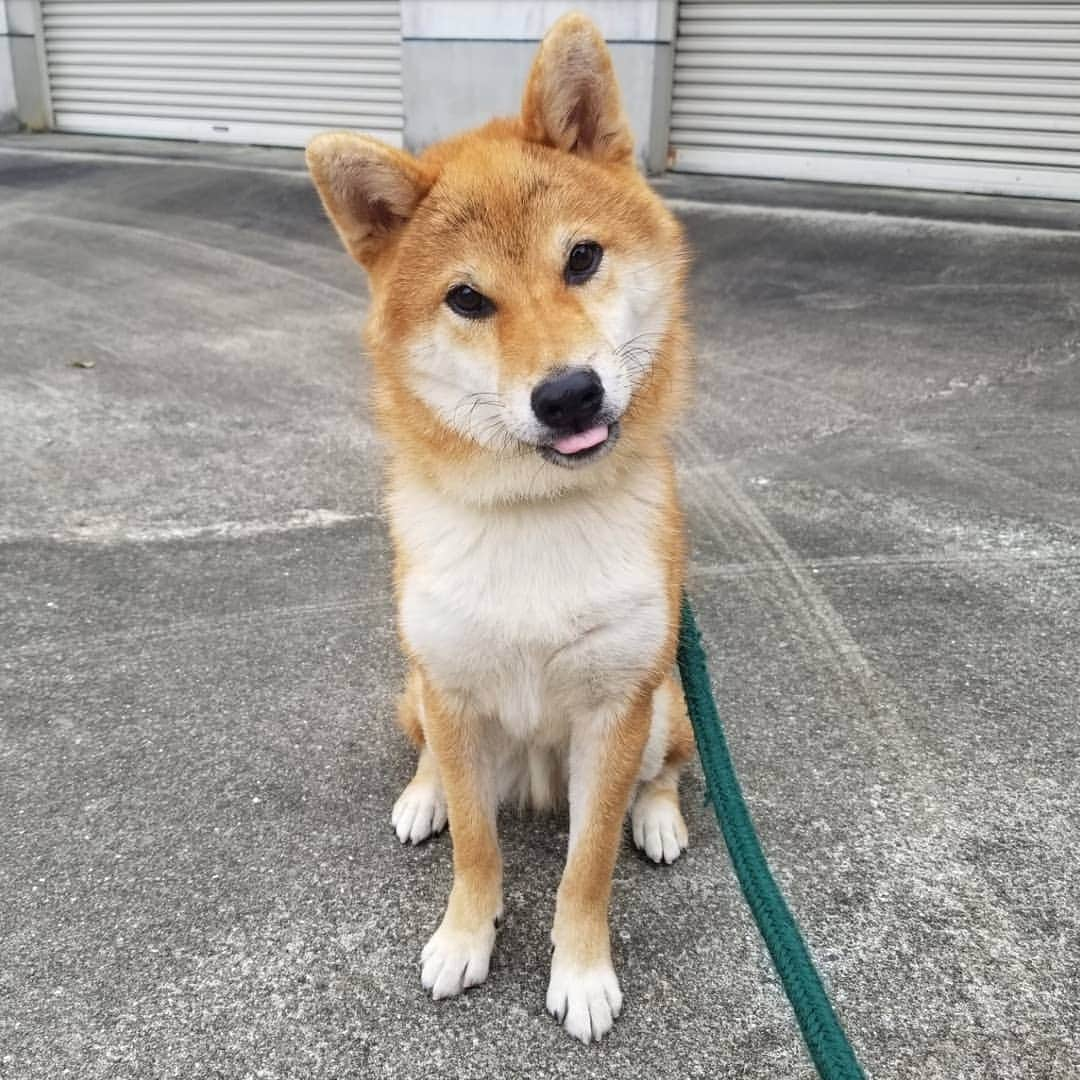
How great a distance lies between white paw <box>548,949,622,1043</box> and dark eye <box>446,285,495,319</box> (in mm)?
1311

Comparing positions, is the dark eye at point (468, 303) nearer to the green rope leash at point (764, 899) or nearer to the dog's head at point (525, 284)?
the dog's head at point (525, 284)

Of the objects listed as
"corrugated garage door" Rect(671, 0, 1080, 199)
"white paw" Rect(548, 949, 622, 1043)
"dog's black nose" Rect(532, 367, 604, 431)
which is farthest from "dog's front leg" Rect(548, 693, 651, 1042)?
"corrugated garage door" Rect(671, 0, 1080, 199)

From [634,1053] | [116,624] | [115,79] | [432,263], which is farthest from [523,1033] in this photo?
[115,79]

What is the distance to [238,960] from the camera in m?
1.99

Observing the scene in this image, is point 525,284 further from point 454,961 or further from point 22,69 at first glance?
point 22,69

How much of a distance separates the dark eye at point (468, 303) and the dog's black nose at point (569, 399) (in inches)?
10.1

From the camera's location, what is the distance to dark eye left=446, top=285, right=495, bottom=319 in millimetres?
1879

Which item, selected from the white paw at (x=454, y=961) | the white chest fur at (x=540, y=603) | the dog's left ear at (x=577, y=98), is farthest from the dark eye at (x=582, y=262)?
the white paw at (x=454, y=961)

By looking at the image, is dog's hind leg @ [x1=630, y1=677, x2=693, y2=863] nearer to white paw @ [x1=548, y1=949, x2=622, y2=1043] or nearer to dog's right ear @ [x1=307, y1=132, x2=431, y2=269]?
white paw @ [x1=548, y1=949, x2=622, y2=1043]

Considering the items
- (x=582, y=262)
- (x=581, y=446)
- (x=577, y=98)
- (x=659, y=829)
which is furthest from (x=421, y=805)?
(x=577, y=98)

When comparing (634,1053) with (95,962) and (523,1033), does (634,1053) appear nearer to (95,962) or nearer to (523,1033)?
(523,1033)

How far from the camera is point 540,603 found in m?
1.86

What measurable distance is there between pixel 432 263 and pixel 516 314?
0.23 meters

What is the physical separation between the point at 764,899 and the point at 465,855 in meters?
0.65
